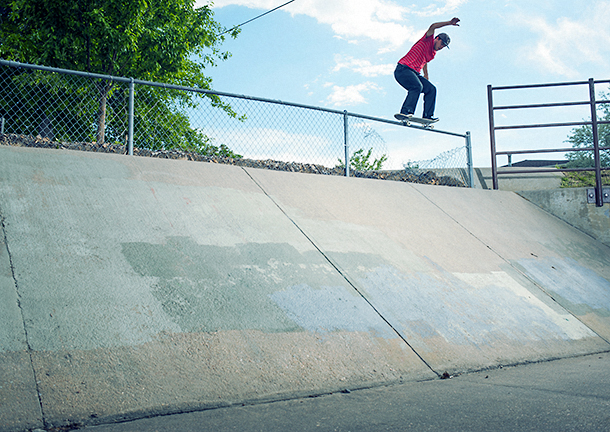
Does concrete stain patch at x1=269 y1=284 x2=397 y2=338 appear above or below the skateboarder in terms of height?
below

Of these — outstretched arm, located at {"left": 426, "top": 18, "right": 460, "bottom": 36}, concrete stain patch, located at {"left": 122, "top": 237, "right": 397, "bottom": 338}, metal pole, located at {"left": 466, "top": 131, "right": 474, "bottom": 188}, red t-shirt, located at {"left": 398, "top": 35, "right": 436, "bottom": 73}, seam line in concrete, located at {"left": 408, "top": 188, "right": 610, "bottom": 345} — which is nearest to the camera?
concrete stain patch, located at {"left": 122, "top": 237, "right": 397, "bottom": 338}

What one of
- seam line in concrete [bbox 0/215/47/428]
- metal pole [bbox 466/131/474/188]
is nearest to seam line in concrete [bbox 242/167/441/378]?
seam line in concrete [bbox 0/215/47/428]

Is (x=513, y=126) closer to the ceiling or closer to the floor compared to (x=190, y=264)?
closer to the ceiling

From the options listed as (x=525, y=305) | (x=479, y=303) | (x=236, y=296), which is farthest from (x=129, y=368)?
(x=525, y=305)

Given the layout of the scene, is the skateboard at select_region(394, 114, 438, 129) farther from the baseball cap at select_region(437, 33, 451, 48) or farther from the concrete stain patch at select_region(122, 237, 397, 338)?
the concrete stain patch at select_region(122, 237, 397, 338)

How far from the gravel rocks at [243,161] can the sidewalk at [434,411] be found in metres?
4.75

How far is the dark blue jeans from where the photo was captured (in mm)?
9000

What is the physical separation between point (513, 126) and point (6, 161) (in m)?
8.88

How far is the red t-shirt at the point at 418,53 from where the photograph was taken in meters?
9.12

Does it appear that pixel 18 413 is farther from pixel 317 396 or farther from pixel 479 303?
pixel 479 303

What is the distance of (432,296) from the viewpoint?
4797 millimetres

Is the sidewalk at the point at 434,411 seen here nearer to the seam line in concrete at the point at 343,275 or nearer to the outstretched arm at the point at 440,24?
the seam line in concrete at the point at 343,275

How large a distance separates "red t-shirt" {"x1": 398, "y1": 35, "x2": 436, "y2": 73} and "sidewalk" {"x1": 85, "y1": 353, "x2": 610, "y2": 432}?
7.04 metres

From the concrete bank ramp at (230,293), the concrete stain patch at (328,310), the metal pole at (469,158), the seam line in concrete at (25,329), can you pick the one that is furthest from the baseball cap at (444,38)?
the seam line in concrete at (25,329)
